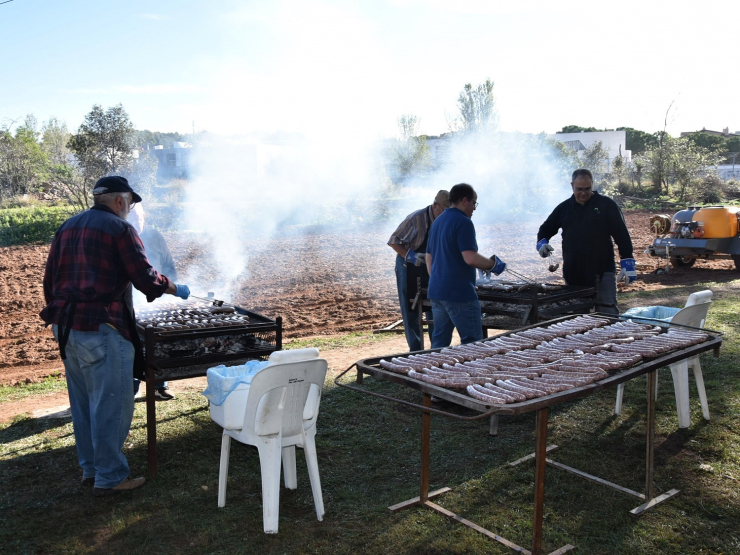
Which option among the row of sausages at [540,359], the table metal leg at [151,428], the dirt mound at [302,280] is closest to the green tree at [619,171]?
the dirt mound at [302,280]

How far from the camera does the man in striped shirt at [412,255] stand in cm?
624

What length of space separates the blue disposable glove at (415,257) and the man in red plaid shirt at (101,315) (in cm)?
288

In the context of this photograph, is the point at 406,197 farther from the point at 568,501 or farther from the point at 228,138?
the point at 568,501

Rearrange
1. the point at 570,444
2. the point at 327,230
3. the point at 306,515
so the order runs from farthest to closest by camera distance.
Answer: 1. the point at 327,230
2. the point at 570,444
3. the point at 306,515

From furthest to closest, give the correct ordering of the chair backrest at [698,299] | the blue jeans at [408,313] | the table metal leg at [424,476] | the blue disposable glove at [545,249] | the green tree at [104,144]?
the green tree at [104,144], the blue jeans at [408,313], the blue disposable glove at [545,249], the chair backrest at [698,299], the table metal leg at [424,476]

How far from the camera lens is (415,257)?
20.2 feet

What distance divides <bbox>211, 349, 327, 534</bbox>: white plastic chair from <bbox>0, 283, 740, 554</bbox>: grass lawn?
25 centimetres

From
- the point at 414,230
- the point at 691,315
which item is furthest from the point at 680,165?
the point at 691,315

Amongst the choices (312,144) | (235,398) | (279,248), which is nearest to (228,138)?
(312,144)

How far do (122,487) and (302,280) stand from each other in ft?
33.0

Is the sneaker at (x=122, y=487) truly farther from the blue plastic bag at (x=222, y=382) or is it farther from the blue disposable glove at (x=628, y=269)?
the blue disposable glove at (x=628, y=269)

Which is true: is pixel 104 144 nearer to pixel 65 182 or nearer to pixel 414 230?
pixel 65 182

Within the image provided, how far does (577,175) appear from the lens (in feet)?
19.6

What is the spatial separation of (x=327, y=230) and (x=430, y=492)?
61.8ft
